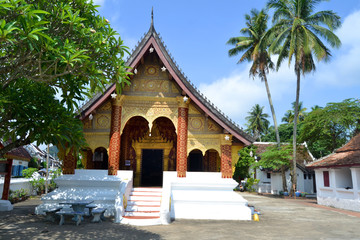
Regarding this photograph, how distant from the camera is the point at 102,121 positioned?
11531 millimetres

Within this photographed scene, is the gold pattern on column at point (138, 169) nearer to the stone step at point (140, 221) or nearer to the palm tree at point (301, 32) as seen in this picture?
the stone step at point (140, 221)

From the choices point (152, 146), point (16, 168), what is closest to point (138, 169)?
point (152, 146)

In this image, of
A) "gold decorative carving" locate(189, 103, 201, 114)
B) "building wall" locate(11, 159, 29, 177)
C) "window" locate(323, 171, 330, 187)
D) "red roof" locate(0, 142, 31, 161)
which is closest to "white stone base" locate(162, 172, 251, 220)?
"gold decorative carving" locate(189, 103, 201, 114)

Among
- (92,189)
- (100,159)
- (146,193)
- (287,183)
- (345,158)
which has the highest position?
(345,158)

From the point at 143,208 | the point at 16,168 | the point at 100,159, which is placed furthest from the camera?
the point at 16,168

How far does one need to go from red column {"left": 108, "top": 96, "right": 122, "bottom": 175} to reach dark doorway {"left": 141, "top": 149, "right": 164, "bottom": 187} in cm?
312

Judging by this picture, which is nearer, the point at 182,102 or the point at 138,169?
the point at 182,102

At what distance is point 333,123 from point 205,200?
664 inches

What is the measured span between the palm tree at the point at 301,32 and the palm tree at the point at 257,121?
3250cm

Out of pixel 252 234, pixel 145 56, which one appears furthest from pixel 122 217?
pixel 145 56

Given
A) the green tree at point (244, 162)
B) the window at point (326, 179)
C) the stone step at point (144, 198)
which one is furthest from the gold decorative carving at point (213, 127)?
the green tree at point (244, 162)

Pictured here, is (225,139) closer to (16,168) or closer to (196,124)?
(196,124)

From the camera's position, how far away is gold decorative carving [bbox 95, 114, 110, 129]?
1145 centimetres

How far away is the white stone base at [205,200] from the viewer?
10.2m
